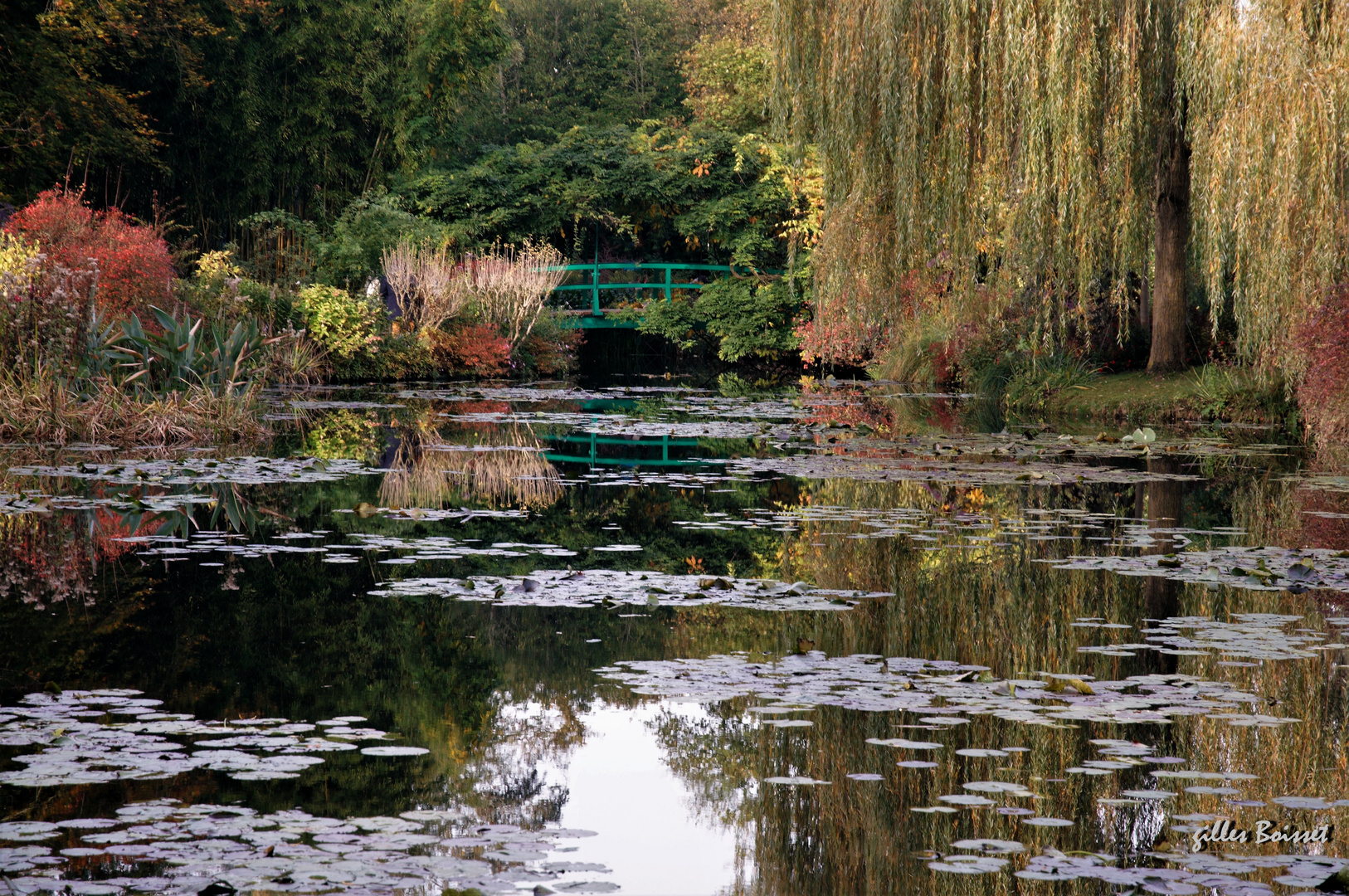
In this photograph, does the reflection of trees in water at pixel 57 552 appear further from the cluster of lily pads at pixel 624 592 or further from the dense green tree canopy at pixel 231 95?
the dense green tree canopy at pixel 231 95

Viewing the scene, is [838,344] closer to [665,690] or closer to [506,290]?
[506,290]

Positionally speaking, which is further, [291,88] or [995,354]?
[291,88]

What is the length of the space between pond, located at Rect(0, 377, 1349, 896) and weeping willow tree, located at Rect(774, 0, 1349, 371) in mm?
2534

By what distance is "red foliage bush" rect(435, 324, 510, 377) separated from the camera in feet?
70.7

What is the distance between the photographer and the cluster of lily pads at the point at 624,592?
488 cm

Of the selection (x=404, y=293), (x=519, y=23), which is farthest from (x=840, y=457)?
(x=519, y=23)

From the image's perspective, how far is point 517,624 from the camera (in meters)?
4.54

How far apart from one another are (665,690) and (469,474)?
18.1 feet

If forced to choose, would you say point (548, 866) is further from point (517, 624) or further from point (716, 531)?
point (716, 531)

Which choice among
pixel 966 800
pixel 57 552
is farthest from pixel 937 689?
pixel 57 552

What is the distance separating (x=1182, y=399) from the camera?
12.8m

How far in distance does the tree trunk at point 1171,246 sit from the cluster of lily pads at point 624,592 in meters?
8.61

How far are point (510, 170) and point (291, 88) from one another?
499 centimetres

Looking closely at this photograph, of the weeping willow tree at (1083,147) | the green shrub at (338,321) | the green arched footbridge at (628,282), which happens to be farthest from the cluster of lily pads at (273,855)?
the green arched footbridge at (628,282)
